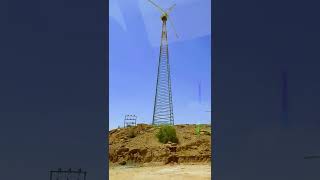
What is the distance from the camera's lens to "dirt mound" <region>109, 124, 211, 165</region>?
46.1 ft

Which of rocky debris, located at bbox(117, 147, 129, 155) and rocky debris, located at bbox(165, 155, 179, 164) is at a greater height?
rocky debris, located at bbox(117, 147, 129, 155)

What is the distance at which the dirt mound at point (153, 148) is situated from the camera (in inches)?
553

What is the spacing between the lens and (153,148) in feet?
49.3
